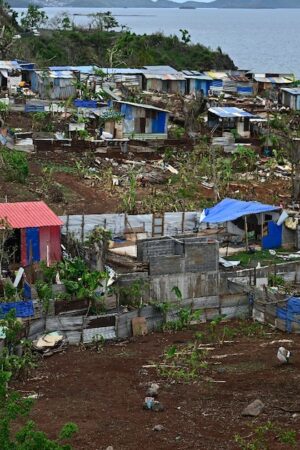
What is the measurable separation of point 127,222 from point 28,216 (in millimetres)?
3146

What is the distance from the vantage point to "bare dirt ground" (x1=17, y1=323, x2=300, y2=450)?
1166 cm

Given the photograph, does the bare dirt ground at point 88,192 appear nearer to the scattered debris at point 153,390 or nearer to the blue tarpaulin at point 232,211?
the blue tarpaulin at point 232,211

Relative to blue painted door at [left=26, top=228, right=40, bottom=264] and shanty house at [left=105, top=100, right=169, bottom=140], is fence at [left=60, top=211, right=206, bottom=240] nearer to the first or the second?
blue painted door at [left=26, top=228, right=40, bottom=264]

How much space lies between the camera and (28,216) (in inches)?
742

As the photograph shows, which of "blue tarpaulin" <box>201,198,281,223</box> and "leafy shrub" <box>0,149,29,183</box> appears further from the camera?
"leafy shrub" <box>0,149,29,183</box>

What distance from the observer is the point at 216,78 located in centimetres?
5194

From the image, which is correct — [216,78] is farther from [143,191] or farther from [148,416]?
[148,416]

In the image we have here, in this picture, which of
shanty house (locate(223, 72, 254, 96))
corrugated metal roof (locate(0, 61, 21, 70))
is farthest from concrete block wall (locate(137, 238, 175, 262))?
shanty house (locate(223, 72, 254, 96))

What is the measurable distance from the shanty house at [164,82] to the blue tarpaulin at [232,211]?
90.2 feet

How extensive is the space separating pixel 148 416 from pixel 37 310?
4.07 metres

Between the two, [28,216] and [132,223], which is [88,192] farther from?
[28,216]

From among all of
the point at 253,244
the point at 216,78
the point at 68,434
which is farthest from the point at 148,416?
the point at 216,78

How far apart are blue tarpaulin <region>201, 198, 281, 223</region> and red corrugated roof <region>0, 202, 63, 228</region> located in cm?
415

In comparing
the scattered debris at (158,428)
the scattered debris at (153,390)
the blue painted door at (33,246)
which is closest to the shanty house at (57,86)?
the blue painted door at (33,246)
